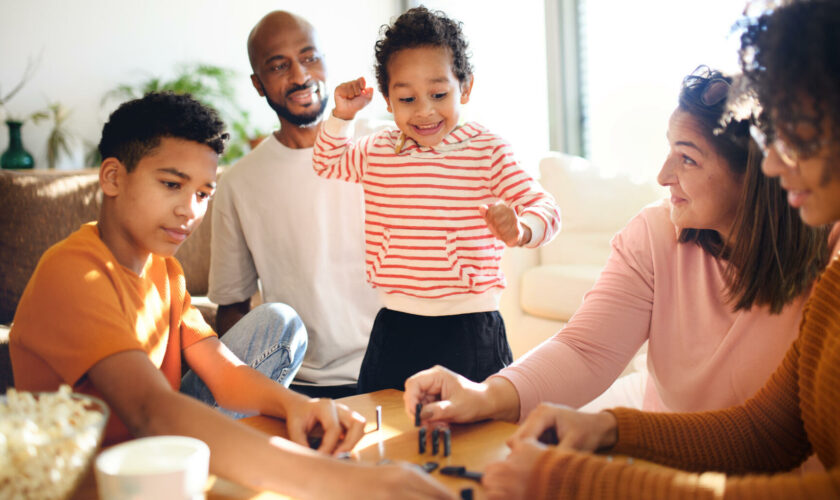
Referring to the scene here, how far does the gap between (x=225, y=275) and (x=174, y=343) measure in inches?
35.6

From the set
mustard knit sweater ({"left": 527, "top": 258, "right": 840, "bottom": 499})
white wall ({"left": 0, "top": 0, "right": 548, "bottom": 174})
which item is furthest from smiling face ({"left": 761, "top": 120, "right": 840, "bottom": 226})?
white wall ({"left": 0, "top": 0, "right": 548, "bottom": 174})

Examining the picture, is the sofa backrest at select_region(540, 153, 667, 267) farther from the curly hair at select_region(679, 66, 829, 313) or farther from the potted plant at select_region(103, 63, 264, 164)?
the curly hair at select_region(679, 66, 829, 313)

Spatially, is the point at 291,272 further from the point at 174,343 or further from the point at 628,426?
the point at 628,426

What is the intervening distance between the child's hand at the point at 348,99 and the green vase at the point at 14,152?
2809mm

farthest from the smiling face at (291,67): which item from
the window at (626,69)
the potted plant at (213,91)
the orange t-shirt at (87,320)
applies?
the potted plant at (213,91)

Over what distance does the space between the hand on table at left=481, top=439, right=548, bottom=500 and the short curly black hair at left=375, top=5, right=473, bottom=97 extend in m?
0.97

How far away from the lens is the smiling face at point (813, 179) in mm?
780

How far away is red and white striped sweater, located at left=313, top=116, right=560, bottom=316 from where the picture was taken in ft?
5.15

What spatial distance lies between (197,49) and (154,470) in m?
4.41

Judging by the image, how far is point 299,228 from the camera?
2.26m

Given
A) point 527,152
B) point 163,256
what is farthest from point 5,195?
point 527,152

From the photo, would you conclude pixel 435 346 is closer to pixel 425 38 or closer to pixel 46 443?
pixel 425 38

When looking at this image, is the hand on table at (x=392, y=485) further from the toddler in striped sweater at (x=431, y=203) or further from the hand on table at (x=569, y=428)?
the toddler in striped sweater at (x=431, y=203)

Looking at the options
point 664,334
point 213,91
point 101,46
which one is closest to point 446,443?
point 664,334
